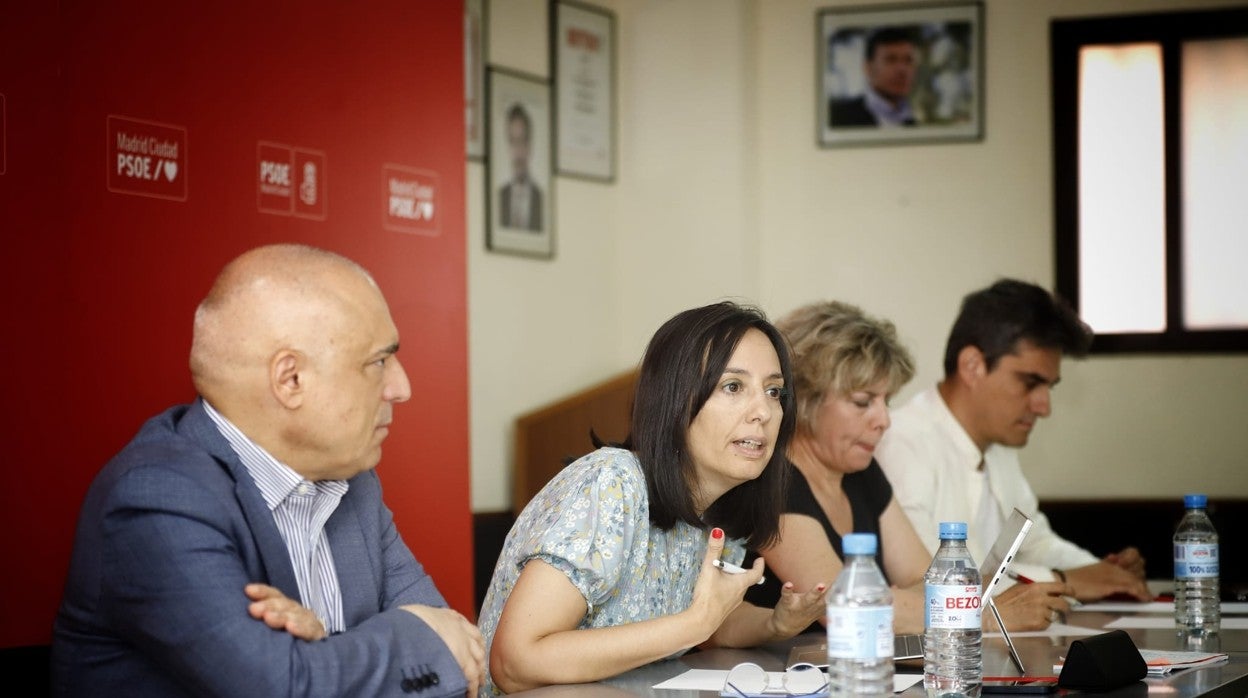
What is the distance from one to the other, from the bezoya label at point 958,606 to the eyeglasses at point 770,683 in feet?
0.65

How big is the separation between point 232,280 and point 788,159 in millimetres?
4647

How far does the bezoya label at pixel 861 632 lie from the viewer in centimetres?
162

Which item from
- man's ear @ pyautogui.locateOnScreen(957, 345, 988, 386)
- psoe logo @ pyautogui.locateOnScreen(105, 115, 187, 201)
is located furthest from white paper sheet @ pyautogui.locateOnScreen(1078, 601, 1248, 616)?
psoe logo @ pyautogui.locateOnScreen(105, 115, 187, 201)

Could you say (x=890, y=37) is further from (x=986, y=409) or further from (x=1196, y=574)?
(x=1196, y=574)

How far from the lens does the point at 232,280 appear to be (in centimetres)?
177

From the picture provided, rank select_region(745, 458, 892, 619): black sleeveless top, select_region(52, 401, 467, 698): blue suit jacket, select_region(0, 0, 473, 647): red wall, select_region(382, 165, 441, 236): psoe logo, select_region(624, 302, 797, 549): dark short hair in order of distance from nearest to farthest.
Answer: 1. select_region(52, 401, 467, 698): blue suit jacket
2. select_region(624, 302, 797, 549): dark short hair
3. select_region(0, 0, 473, 647): red wall
4. select_region(745, 458, 892, 619): black sleeveless top
5. select_region(382, 165, 441, 236): psoe logo

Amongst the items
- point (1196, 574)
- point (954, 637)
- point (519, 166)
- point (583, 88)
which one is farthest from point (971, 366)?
point (583, 88)

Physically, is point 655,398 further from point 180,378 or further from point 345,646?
point 180,378

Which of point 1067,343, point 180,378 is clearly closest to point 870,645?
point 180,378

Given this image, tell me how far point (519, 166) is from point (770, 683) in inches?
151

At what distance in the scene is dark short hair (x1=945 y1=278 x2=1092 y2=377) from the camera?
380 cm

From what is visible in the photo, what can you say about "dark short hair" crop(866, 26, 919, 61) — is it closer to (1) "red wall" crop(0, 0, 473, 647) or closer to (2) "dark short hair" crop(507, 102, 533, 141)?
(2) "dark short hair" crop(507, 102, 533, 141)

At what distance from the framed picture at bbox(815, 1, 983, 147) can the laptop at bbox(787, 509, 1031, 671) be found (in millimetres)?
3959

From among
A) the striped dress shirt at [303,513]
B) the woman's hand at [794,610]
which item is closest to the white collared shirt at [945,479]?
the woman's hand at [794,610]
